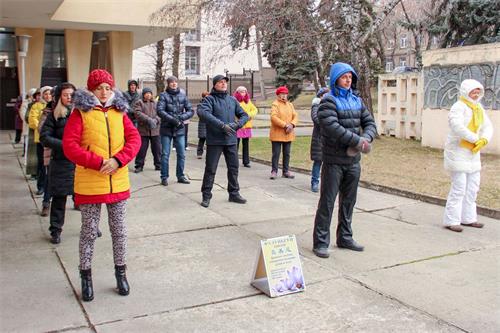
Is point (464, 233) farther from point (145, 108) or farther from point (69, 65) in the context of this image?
point (69, 65)

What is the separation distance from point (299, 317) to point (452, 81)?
1108cm

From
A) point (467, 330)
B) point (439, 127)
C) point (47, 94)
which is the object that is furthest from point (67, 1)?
point (467, 330)

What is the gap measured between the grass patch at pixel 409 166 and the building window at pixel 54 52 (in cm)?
1035

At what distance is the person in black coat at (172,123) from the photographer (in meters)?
9.51

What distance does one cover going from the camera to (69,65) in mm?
20531

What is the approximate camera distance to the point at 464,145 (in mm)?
6629

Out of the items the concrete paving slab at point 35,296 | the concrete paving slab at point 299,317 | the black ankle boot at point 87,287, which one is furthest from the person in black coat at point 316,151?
the black ankle boot at point 87,287

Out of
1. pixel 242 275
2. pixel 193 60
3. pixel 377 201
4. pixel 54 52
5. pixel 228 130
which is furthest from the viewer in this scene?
pixel 193 60

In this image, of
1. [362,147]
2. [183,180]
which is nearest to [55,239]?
[362,147]

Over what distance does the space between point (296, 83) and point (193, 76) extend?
18429mm

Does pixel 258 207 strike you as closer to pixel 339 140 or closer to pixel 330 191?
pixel 330 191

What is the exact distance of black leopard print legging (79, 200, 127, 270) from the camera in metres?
4.44

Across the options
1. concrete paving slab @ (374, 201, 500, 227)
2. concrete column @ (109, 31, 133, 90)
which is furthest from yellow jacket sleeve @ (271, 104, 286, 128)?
concrete column @ (109, 31, 133, 90)

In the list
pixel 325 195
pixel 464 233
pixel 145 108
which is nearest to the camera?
pixel 325 195
